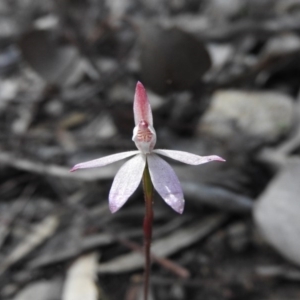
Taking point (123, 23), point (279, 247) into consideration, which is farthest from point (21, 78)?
point (279, 247)

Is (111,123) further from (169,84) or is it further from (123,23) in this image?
(123,23)

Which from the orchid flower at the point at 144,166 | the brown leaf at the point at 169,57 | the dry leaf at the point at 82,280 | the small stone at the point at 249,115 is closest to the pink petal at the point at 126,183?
the orchid flower at the point at 144,166

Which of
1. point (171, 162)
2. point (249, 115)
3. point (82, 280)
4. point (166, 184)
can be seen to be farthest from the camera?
point (249, 115)

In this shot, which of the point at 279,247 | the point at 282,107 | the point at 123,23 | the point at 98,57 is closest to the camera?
the point at 279,247

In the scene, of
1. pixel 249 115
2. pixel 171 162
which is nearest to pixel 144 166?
pixel 171 162

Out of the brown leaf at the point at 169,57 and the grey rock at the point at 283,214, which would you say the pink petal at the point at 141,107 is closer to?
the grey rock at the point at 283,214

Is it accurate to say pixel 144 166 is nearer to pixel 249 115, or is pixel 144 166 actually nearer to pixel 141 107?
pixel 141 107
